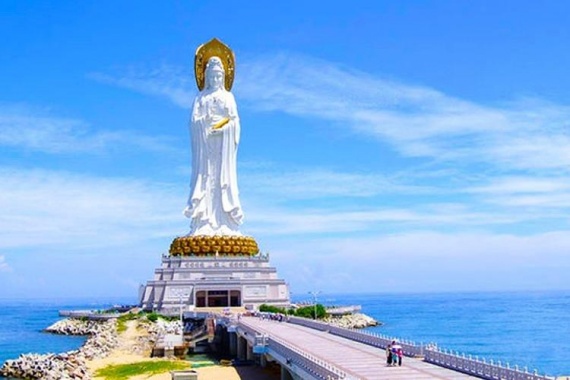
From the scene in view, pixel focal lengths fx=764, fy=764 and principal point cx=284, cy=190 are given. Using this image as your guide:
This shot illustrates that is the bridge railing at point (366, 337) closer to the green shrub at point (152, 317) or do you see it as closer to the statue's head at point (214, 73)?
the green shrub at point (152, 317)

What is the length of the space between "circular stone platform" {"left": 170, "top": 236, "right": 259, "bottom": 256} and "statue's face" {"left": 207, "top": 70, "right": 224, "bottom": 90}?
10.4m

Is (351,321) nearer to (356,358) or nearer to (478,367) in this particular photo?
(356,358)

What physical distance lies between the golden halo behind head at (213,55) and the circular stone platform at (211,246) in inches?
423

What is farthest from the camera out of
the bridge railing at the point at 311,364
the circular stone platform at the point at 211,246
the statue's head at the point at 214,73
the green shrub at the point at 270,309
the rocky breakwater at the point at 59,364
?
the statue's head at the point at 214,73

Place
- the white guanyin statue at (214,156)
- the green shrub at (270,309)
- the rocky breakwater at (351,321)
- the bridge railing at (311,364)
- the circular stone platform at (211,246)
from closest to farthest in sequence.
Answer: the bridge railing at (311,364) → the green shrub at (270,309) → the circular stone platform at (211,246) → the rocky breakwater at (351,321) → the white guanyin statue at (214,156)

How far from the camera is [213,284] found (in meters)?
46.9

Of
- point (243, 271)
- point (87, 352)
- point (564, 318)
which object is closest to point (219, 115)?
point (243, 271)

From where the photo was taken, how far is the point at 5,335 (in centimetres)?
5766

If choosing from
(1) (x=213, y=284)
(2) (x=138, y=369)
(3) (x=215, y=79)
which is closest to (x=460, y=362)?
(2) (x=138, y=369)

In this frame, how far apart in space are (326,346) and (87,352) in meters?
13.3

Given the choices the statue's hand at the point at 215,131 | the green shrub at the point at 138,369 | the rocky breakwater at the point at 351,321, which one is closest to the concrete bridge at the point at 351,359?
the green shrub at the point at 138,369

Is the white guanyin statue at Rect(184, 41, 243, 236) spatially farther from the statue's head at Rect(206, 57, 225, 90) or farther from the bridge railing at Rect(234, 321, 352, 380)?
the bridge railing at Rect(234, 321, 352, 380)

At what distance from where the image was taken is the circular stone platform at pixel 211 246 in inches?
1928

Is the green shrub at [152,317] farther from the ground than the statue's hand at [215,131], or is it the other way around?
the statue's hand at [215,131]
